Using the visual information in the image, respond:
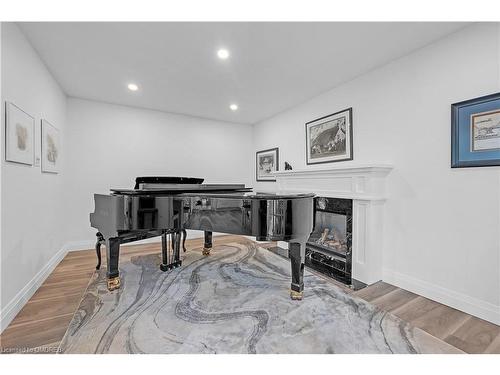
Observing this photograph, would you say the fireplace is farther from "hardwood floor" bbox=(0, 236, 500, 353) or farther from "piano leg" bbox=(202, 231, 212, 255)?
"piano leg" bbox=(202, 231, 212, 255)

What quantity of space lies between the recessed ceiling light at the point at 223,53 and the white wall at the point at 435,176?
1.71 metres

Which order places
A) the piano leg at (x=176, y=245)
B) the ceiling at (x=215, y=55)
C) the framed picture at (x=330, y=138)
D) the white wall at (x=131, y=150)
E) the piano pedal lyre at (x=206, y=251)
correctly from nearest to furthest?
1. the ceiling at (x=215, y=55)
2. the piano leg at (x=176, y=245)
3. the framed picture at (x=330, y=138)
4. the piano pedal lyre at (x=206, y=251)
5. the white wall at (x=131, y=150)

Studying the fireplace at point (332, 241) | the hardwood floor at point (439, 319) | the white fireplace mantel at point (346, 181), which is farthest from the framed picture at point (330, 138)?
the hardwood floor at point (439, 319)

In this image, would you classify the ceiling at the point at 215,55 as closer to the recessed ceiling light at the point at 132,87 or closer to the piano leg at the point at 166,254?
the recessed ceiling light at the point at 132,87

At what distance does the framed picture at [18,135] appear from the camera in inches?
71.3

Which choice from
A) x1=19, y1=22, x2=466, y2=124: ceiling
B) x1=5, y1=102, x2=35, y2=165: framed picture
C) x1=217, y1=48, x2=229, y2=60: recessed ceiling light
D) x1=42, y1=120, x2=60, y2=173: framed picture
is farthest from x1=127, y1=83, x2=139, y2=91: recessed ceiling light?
x1=217, y1=48, x2=229, y2=60: recessed ceiling light

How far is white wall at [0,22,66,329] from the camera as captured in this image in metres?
1.80

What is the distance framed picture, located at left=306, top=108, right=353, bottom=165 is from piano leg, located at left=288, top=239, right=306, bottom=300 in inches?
62.8

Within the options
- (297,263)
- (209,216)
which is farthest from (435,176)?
(209,216)

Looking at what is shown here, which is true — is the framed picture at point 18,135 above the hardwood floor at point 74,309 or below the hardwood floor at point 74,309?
above

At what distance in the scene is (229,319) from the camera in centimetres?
180

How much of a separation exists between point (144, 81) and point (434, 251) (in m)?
3.93
